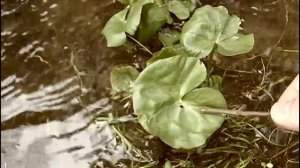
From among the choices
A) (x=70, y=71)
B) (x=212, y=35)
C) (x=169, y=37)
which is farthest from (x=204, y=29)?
(x=70, y=71)

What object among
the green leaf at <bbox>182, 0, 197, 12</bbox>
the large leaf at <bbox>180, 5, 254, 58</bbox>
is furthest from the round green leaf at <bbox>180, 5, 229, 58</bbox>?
the green leaf at <bbox>182, 0, 197, 12</bbox>

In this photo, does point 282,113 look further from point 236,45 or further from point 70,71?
point 70,71

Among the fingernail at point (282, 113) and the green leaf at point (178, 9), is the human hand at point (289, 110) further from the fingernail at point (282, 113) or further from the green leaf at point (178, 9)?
the green leaf at point (178, 9)

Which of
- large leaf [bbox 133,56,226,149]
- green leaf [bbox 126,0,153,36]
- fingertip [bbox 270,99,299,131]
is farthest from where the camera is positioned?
green leaf [bbox 126,0,153,36]

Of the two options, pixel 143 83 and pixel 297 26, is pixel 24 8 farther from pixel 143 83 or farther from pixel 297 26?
pixel 297 26

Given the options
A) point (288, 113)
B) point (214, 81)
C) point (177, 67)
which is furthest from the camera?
point (214, 81)

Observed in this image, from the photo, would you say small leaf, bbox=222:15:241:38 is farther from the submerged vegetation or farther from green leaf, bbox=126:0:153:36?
green leaf, bbox=126:0:153:36

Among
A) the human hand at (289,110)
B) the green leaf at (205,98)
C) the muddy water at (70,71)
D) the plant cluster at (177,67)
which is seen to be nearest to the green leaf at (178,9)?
the plant cluster at (177,67)
